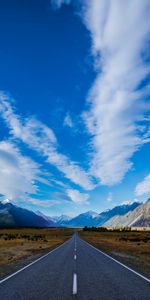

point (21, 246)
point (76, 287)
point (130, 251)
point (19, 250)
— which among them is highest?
point (21, 246)

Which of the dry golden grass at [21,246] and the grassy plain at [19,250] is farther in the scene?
the dry golden grass at [21,246]

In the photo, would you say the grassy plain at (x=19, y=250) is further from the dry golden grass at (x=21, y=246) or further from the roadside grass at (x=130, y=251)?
the roadside grass at (x=130, y=251)

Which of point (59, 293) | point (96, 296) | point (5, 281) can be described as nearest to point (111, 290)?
point (96, 296)

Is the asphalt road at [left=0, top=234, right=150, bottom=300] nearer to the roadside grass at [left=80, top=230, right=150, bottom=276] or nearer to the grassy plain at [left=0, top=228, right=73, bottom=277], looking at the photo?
the roadside grass at [left=80, top=230, right=150, bottom=276]

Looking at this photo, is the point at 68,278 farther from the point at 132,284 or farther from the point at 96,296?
the point at 96,296

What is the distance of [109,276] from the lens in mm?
13867

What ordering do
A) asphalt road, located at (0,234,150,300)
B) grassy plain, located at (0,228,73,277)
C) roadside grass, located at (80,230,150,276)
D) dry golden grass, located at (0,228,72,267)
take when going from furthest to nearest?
1. dry golden grass, located at (0,228,72,267)
2. grassy plain, located at (0,228,73,277)
3. roadside grass, located at (80,230,150,276)
4. asphalt road, located at (0,234,150,300)

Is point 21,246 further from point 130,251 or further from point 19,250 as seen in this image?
point 130,251

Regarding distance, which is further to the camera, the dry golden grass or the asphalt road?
the dry golden grass

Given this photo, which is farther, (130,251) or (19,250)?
(19,250)

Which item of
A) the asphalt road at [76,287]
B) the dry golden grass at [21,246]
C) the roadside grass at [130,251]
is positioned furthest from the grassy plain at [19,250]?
the roadside grass at [130,251]

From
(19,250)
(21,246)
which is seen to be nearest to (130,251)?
(19,250)

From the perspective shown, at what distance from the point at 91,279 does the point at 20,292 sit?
3.97 meters

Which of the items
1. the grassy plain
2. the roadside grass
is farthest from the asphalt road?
the grassy plain
